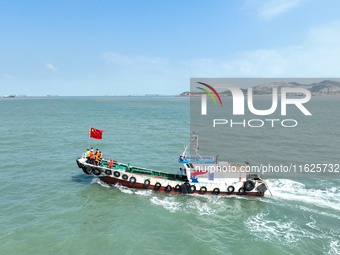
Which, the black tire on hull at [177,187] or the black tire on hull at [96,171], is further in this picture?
the black tire on hull at [96,171]

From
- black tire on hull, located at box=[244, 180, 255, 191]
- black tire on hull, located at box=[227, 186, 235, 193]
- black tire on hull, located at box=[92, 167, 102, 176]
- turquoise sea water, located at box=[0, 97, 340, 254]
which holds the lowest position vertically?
turquoise sea water, located at box=[0, 97, 340, 254]

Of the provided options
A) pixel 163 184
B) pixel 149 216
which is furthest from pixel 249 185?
pixel 149 216

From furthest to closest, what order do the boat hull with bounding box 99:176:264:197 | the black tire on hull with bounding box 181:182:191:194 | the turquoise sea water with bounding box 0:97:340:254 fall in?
1. the boat hull with bounding box 99:176:264:197
2. the black tire on hull with bounding box 181:182:191:194
3. the turquoise sea water with bounding box 0:97:340:254

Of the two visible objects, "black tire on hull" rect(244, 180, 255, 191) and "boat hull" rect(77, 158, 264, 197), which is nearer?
"black tire on hull" rect(244, 180, 255, 191)

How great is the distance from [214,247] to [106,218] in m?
8.44

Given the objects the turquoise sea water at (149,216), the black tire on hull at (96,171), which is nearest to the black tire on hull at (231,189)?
the turquoise sea water at (149,216)

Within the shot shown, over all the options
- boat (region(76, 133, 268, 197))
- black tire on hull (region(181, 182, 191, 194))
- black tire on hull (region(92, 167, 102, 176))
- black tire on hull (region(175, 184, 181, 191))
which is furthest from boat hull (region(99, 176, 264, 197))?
black tire on hull (region(92, 167, 102, 176))

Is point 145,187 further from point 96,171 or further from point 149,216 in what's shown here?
point 96,171

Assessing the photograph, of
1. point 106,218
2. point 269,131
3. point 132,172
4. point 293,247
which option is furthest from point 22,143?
point 269,131

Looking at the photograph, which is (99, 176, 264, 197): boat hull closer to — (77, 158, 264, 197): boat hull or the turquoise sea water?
(77, 158, 264, 197): boat hull

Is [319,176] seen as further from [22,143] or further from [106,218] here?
[22,143]

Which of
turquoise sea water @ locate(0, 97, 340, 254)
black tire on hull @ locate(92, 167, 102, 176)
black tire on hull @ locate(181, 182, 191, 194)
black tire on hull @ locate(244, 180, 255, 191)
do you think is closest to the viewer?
turquoise sea water @ locate(0, 97, 340, 254)

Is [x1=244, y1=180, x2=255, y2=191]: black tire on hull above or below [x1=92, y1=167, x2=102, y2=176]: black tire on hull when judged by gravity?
below

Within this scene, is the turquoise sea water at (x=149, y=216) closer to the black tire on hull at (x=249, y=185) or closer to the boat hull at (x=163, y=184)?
the boat hull at (x=163, y=184)
